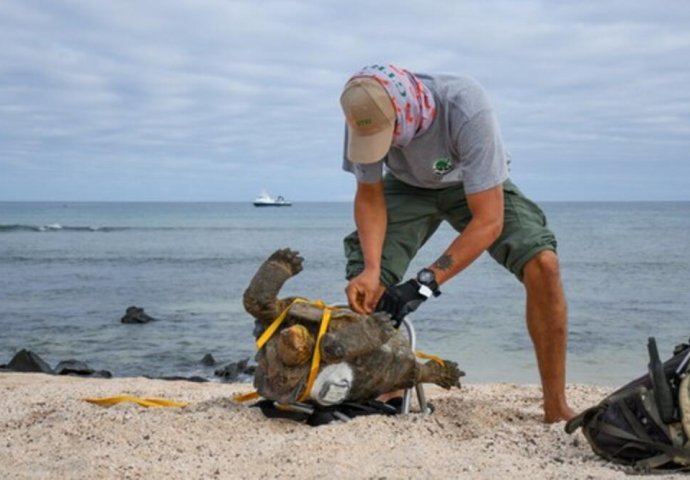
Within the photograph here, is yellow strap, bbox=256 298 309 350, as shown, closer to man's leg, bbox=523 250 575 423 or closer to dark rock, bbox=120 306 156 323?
man's leg, bbox=523 250 575 423

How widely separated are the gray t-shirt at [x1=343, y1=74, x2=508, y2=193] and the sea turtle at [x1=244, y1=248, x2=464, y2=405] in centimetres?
77

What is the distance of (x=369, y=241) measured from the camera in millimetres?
4605

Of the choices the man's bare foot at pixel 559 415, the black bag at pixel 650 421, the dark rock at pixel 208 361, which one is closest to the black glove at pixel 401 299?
the black bag at pixel 650 421

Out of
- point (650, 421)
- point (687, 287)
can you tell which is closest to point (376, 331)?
point (650, 421)

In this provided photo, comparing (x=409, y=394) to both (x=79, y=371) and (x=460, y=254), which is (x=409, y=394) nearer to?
(x=460, y=254)

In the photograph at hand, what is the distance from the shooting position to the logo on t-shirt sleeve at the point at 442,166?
14.7 feet

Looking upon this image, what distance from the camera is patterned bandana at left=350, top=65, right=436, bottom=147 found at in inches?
161

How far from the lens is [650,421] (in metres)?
3.54

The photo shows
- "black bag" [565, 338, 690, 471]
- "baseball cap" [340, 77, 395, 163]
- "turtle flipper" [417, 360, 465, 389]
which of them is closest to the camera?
"black bag" [565, 338, 690, 471]

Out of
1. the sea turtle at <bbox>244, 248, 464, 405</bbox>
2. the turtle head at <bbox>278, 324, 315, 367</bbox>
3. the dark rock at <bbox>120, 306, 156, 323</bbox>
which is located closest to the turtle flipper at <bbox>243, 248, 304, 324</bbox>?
the sea turtle at <bbox>244, 248, 464, 405</bbox>

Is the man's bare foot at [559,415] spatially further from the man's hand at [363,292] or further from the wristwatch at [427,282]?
the man's hand at [363,292]

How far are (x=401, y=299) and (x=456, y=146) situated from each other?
0.83m

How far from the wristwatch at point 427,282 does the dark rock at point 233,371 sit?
17.5 feet

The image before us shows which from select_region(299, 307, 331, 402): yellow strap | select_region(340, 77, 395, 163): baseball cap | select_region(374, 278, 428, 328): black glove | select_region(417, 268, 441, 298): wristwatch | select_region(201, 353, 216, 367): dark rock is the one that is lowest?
select_region(201, 353, 216, 367): dark rock
